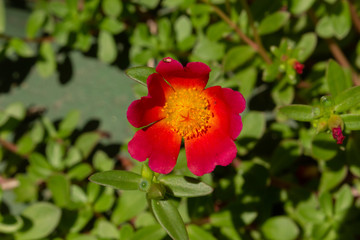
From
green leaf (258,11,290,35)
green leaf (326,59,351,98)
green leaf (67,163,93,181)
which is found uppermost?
green leaf (258,11,290,35)

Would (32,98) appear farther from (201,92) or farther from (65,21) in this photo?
(201,92)

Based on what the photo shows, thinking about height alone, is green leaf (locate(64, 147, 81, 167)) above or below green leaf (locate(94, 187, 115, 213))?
above

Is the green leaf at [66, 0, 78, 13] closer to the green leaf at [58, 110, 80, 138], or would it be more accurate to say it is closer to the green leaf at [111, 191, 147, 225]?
the green leaf at [58, 110, 80, 138]

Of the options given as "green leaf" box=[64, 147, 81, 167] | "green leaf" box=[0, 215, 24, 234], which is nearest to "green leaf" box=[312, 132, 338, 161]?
"green leaf" box=[64, 147, 81, 167]

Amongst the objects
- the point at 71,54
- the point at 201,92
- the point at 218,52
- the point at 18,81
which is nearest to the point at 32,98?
the point at 18,81

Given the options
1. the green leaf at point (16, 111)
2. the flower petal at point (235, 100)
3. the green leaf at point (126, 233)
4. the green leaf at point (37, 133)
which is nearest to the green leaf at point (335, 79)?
the flower petal at point (235, 100)

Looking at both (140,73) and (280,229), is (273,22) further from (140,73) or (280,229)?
(280,229)

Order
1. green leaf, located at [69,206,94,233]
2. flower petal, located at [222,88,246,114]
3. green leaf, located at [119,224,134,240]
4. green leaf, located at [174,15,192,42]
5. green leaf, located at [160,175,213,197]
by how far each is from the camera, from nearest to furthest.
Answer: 1. flower petal, located at [222,88,246,114]
2. green leaf, located at [160,175,213,197]
3. green leaf, located at [119,224,134,240]
4. green leaf, located at [69,206,94,233]
5. green leaf, located at [174,15,192,42]
